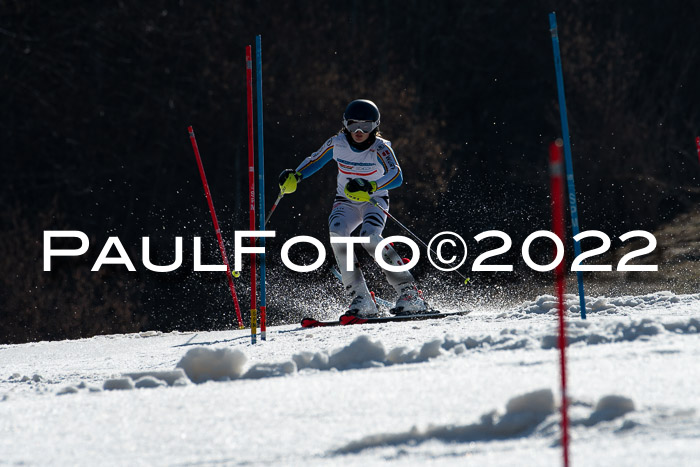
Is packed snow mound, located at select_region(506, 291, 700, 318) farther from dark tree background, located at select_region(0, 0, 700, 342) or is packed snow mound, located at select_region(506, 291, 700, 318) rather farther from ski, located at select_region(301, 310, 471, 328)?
dark tree background, located at select_region(0, 0, 700, 342)

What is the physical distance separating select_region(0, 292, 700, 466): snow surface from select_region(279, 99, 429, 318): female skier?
2.47m

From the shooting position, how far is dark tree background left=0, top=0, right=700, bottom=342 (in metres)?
17.5

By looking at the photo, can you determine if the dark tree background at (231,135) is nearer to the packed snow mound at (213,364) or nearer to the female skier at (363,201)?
the female skier at (363,201)

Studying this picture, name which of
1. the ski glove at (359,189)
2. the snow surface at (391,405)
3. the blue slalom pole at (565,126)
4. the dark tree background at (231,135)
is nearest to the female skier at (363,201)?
the ski glove at (359,189)

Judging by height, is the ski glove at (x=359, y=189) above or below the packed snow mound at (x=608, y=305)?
above

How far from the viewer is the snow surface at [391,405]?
9.59 feet

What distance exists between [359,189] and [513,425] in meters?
4.73

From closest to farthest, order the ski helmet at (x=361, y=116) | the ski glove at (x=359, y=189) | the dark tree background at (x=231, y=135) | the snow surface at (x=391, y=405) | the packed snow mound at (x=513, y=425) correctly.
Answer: the snow surface at (x=391, y=405), the packed snow mound at (x=513, y=425), the ski glove at (x=359, y=189), the ski helmet at (x=361, y=116), the dark tree background at (x=231, y=135)

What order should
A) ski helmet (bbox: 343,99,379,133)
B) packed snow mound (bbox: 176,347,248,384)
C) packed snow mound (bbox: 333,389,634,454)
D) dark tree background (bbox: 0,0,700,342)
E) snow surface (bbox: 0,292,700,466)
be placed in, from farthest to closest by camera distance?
dark tree background (bbox: 0,0,700,342)
ski helmet (bbox: 343,99,379,133)
packed snow mound (bbox: 176,347,248,384)
packed snow mound (bbox: 333,389,634,454)
snow surface (bbox: 0,292,700,466)

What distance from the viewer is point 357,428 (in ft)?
10.7

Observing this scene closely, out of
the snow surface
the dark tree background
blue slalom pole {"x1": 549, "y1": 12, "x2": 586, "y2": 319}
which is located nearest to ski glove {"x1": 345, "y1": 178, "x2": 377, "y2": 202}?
blue slalom pole {"x1": 549, "y1": 12, "x2": 586, "y2": 319}

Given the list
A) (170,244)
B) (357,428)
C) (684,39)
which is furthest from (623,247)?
(357,428)

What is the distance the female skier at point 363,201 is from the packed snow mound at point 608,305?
3.53 feet

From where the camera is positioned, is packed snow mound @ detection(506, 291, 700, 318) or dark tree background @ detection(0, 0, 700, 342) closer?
packed snow mound @ detection(506, 291, 700, 318)
